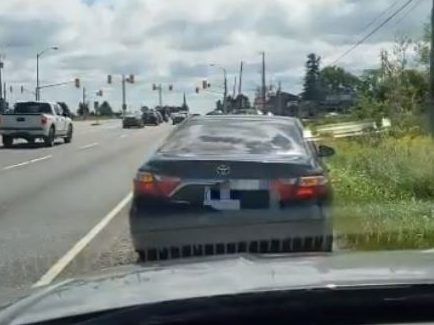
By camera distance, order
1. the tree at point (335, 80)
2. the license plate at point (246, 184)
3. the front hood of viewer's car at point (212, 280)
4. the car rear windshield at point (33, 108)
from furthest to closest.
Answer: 1. the tree at point (335, 80)
2. the car rear windshield at point (33, 108)
3. the license plate at point (246, 184)
4. the front hood of viewer's car at point (212, 280)

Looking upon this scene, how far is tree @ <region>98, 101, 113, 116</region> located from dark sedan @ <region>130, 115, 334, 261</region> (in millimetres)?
154000

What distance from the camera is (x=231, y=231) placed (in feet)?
29.2

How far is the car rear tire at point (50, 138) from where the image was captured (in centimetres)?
3767

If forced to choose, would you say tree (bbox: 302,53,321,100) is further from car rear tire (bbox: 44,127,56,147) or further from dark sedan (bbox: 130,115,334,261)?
dark sedan (bbox: 130,115,334,261)

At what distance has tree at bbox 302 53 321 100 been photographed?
127 meters

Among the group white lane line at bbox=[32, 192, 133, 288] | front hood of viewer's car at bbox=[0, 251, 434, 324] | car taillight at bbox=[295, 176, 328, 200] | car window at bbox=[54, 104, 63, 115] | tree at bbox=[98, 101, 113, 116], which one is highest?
front hood of viewer's car at bbox=[0, 251, 434, 324]

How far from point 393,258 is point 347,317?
916 millimetres

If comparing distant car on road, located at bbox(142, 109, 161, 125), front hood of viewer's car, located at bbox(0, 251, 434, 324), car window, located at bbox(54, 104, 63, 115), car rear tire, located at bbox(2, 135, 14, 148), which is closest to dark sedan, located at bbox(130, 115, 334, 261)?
front hood of viewer's car, located at bbox(0, 251, 434, 324)

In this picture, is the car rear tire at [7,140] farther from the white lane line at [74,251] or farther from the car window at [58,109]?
the white lane line at [74,251]

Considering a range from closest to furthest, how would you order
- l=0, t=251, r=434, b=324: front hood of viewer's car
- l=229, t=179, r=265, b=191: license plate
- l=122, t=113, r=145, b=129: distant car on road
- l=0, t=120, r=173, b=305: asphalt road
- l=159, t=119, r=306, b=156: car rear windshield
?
l=0, t=251, r=434, b=324: front hood of viewer's car → l=229, t=179, r=265, b=191: license plate → l=159, t=119, r=306, b=156: car rear windshield → l=0, t=120, r=173, b=305: asphalt road → l=122, t=113, r=145, b=129: distant car on road

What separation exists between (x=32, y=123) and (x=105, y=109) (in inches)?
5410

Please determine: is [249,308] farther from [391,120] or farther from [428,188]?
[391,120]

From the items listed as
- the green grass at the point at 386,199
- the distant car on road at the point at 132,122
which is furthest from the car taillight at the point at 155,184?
the distant car on road at the point at 132,122

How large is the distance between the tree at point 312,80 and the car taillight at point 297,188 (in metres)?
115
